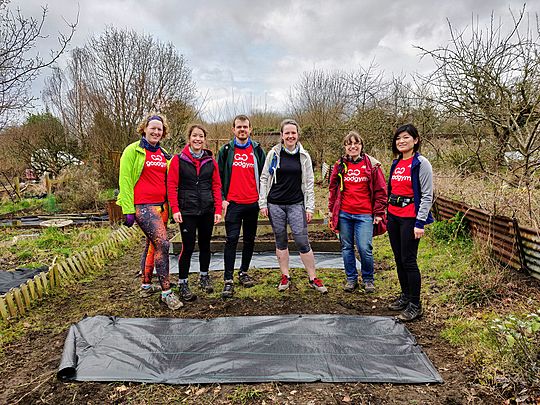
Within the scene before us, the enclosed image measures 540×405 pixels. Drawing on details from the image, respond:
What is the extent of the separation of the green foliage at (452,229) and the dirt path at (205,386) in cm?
212

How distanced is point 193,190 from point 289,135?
110cm

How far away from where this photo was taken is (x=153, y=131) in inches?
135

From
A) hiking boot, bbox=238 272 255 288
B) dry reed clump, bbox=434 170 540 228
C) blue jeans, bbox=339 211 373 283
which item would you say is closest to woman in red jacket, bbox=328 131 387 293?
A: blue jeans, bbox=339 211 373 283

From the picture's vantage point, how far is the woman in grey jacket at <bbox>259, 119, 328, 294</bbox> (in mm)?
3629

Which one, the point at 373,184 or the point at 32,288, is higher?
the point at 373,184

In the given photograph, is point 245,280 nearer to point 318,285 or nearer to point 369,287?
point 318,285

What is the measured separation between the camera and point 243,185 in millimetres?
3633

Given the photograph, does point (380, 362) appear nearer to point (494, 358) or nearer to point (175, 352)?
point (494, 358)

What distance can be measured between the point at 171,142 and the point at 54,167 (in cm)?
805

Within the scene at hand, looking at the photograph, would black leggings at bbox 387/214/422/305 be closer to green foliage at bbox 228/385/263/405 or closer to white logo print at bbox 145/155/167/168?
green foliage at bbox 228/385/263/405

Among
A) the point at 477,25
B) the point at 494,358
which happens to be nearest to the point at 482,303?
the point at 494,358

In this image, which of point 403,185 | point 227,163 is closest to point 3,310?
point 227,163

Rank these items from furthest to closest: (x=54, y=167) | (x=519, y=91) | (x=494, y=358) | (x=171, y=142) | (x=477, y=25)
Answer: (x=54, y=167) → (x=171, y=142) → (x=477, y=25) → (x=519, y=91) → (x=494, y=358)

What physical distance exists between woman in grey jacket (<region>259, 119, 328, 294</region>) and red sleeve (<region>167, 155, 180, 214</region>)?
86 centimetres
